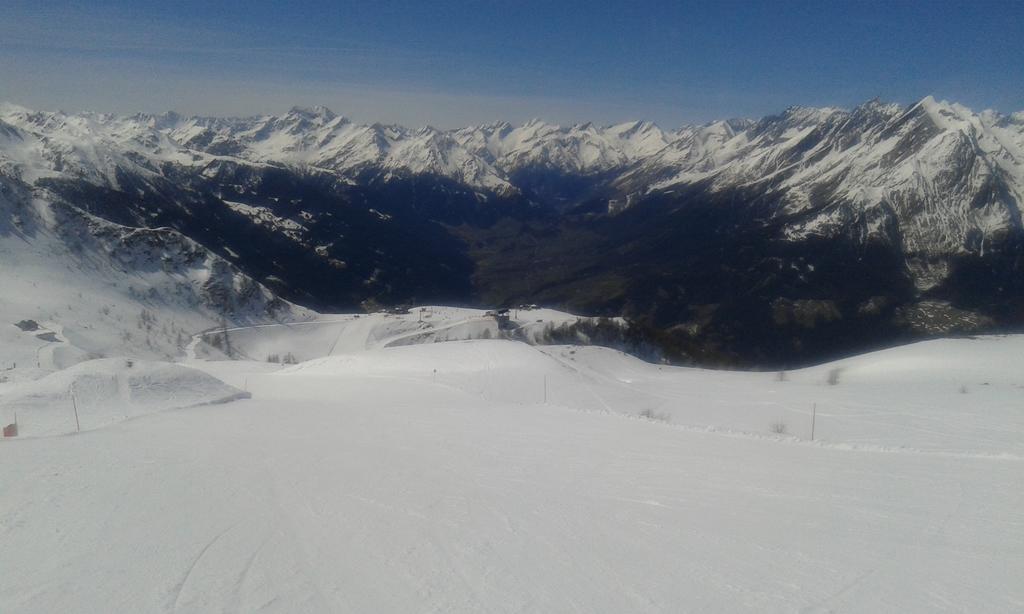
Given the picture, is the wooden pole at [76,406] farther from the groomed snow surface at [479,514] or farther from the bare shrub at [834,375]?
the bare shrub at [834,375]

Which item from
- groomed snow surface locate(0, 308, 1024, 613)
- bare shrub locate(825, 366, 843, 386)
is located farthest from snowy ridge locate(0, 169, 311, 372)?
bare shrub locate(825, 366, 843, 386)

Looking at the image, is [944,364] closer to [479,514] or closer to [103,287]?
[479,514]

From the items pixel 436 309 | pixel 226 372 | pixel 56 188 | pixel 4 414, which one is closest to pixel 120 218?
pixel 56 188

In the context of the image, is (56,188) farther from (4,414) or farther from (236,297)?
(4,414)

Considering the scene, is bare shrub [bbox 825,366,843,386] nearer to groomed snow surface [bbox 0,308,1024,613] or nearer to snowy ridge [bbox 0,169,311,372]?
groomed snow surface [bbox 0,308,1024,613]

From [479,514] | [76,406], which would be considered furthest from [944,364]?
[76,406]

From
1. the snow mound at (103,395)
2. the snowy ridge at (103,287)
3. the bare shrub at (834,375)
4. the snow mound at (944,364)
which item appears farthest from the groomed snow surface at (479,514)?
the snowy ridge at (103,287)

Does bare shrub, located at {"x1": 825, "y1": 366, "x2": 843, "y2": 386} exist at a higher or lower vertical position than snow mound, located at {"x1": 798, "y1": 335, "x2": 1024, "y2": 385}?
lower
